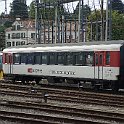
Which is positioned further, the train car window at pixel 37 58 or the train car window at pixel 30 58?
the train car window at pixel 30 58

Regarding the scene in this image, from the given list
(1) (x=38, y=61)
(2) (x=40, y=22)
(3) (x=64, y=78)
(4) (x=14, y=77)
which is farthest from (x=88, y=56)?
(2) (x=40, y=22)

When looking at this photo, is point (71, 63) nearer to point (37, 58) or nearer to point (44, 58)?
point (44, 58)

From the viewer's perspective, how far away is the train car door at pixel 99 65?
→ 22562 mm

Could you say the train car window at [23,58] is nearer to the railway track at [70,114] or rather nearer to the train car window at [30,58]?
the train car window at [30,58]

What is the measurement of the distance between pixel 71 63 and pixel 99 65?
8.62ft

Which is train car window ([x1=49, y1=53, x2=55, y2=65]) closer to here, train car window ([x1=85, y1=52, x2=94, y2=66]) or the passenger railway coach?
the passenger railway coach

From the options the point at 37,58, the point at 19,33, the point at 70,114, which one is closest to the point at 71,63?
the point at 37,58

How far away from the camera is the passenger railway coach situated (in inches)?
866

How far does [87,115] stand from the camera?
13.5m

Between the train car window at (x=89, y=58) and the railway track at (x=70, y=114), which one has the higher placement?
the train car window at (x=89, y=58)

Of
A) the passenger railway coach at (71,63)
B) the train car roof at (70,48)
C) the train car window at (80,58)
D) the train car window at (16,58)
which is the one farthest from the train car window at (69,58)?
the train car window at (16,58)

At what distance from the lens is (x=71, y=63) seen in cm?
2477

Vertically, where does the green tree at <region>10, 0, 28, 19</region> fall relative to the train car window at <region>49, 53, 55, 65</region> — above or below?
above

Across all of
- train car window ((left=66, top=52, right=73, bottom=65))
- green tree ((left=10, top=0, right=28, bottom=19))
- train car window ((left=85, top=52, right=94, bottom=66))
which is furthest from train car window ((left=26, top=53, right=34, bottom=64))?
green tree ((left=10, top=0, right=28, bottom=19))
